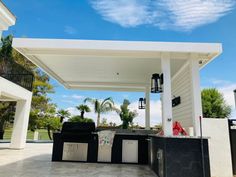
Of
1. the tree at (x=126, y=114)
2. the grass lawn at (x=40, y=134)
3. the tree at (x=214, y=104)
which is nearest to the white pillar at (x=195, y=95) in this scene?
the tree at (x=126, y=114)

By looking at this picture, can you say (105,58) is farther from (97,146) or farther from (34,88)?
(34,88)

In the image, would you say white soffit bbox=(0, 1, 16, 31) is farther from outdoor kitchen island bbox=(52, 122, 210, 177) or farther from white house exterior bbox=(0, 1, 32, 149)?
white house exterior bbox=(0, 1, 32, 149)

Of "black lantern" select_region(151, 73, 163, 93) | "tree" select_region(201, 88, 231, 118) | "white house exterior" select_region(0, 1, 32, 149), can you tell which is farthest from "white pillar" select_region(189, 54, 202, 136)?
"tree" select_region(201, 88, 231, 118)

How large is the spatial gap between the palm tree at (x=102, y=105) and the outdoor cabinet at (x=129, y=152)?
348 inches

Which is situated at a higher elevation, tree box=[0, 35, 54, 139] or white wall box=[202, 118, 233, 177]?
tree box=[0, 35, 54, 139]

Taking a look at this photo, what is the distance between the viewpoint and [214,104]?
14.7 m

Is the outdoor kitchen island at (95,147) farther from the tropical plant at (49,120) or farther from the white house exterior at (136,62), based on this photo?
the tropical plant at (49,120)

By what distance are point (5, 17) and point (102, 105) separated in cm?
1305

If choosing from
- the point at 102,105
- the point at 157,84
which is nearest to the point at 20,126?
the point at 102,105

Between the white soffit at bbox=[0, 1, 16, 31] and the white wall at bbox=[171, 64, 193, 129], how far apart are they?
4.28 meters

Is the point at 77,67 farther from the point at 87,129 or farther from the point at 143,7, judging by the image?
the point at 143,7

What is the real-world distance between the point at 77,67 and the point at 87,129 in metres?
2.08

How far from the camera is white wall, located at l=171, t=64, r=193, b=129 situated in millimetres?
5089

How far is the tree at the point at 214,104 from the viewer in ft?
48.0
